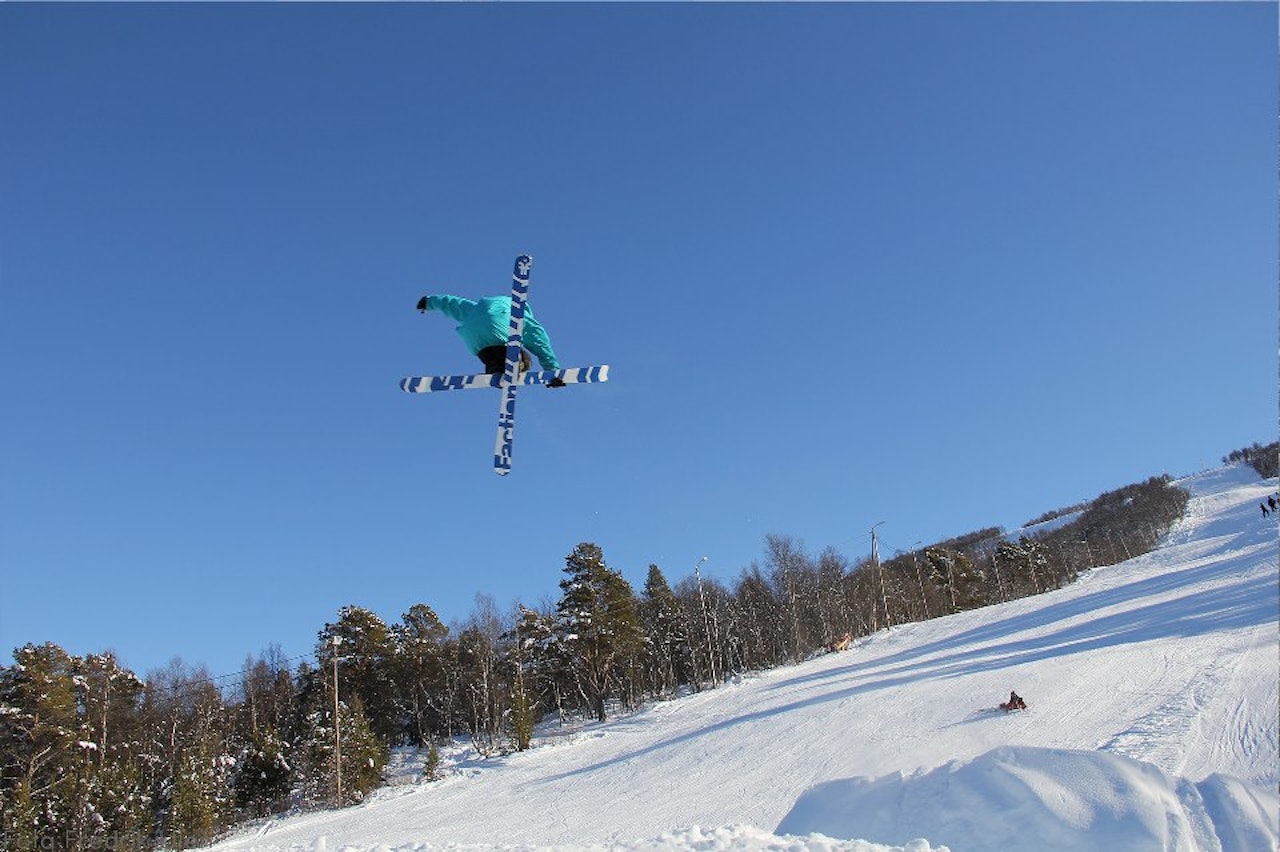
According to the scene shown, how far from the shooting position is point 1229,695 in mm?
13789

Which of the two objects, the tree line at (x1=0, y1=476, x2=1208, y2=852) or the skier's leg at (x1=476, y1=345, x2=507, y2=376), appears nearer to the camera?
the skier's leg at (x1=476, y1=345, x2=507, y2=376)

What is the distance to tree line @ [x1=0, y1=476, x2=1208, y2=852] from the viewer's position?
28844mm

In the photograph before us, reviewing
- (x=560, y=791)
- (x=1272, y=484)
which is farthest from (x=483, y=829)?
(x=1272, y=484)

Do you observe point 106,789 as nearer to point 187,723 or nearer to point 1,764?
point 1,764

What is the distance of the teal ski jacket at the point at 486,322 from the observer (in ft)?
32.1

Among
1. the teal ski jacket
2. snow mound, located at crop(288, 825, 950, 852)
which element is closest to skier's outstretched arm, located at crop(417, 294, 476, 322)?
the teal ski jacket

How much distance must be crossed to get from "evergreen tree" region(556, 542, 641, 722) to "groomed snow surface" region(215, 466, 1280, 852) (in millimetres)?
8823

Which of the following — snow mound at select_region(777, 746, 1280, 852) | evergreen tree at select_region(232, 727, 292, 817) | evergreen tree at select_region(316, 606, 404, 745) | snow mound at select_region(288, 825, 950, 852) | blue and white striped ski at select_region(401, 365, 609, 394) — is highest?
blue and white striped ski at select_region(401, 365, 609, 394)

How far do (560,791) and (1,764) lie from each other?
25.5 meters

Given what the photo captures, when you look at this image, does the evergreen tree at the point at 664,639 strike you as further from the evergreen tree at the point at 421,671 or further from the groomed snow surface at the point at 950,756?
the groomed snow surface at the point at 950,756

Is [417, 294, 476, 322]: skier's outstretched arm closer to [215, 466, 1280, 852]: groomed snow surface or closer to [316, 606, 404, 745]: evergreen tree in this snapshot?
[215, 466, 1280, 852]: groomed snow surface

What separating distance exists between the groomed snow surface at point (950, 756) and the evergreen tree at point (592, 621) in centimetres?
882

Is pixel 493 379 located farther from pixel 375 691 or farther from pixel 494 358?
pixel 375 691

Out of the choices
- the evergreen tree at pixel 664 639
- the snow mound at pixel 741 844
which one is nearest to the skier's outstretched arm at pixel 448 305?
the snow mound at pixel 741 844
